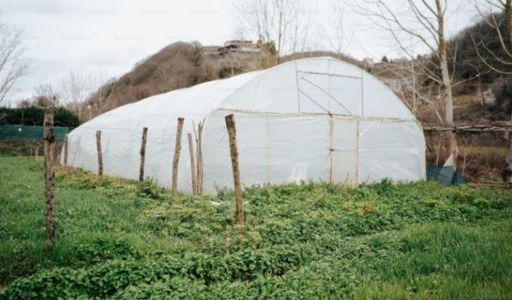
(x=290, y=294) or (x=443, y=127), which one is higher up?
(x=443, y=127)

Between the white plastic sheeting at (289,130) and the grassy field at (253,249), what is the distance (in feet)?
8.56

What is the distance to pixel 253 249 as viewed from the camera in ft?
22.3

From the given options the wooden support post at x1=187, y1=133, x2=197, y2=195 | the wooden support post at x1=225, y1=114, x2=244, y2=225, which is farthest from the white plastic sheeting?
the wooden support post at x1=225, y1=114, x2=244, y2=225

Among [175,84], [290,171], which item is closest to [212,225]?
[290,171]

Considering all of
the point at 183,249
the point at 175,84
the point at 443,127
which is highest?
the point at 175,84

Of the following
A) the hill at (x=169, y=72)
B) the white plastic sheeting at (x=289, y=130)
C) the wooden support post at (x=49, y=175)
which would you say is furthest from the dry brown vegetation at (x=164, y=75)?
the wooden support post at (x=49, y=175)

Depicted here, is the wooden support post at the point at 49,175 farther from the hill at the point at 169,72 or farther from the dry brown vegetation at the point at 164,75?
the dry brown vegetation at the point at 164,75

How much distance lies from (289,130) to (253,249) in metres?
8.04

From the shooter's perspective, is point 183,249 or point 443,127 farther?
point 443,127

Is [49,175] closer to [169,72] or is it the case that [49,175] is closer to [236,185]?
[236,185]

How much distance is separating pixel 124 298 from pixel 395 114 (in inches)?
590

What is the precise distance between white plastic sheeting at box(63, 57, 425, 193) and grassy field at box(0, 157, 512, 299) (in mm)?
2610

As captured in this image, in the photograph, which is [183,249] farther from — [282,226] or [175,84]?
[175,84]

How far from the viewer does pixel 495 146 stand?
25.2 metres
